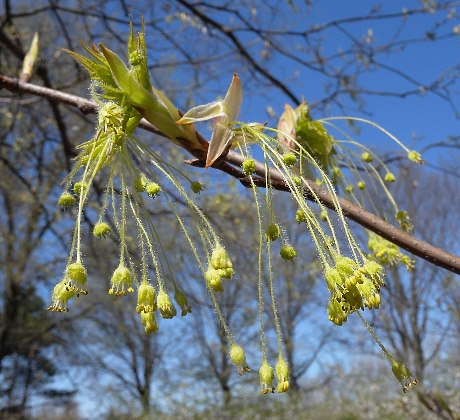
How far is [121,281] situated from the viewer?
0.86m

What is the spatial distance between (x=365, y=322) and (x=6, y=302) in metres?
9.66

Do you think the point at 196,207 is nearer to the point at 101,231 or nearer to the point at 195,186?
the point at 195,186

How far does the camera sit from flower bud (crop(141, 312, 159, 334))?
0.78 metres

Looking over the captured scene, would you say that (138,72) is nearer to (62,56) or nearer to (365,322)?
(365,322)

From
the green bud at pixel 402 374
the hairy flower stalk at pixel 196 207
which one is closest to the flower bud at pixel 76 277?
the hairy flower stalk at pixel 196 207

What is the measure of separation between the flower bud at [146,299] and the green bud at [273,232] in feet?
0.72

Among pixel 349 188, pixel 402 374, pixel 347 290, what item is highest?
pixel 349 188

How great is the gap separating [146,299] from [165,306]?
1.6 inches

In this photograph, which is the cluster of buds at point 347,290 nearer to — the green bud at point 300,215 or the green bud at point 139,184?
the green bud at point 300,215

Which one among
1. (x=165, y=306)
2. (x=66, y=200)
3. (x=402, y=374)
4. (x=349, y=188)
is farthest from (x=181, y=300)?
(x=349, y=188)

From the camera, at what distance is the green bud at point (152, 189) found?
91 centimetres

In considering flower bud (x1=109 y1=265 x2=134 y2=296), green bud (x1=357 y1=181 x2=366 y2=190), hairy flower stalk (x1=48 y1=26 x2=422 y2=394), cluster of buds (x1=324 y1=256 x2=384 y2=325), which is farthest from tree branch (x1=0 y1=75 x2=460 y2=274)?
green bud (x1=357 y1=181 x2=366 y2=190)

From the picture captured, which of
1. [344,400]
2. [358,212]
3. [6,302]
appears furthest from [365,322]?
[344,400]

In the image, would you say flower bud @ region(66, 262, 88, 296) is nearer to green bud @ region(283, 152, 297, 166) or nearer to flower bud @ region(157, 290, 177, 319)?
flower bud @ region(157, 290, 177, 319)
